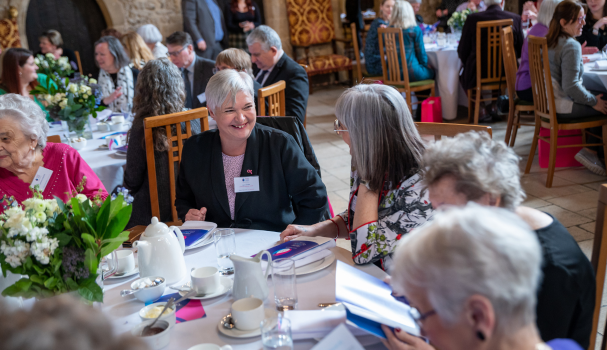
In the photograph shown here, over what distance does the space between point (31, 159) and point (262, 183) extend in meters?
0.98

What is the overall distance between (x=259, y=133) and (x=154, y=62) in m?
0.93

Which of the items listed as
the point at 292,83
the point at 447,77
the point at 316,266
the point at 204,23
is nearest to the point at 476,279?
the point at 316,266

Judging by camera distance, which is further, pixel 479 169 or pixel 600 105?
pixel 600 105

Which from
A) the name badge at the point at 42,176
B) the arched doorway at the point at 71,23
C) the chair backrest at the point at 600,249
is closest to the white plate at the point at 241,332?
the chair backrest at the point at 600,249

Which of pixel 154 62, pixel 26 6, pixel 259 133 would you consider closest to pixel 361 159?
pixel 259 133

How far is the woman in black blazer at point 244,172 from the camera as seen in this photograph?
212 centimetres

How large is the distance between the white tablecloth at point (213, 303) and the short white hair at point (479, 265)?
1.42ft

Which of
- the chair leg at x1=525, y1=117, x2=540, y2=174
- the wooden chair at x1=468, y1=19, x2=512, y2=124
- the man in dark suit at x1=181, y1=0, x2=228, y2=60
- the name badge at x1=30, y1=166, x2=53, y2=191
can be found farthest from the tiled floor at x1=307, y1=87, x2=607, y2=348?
the man in dark suit at x1=181, y1=0, x2=228, y2=60

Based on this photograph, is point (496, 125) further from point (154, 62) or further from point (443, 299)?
point (443, 299)

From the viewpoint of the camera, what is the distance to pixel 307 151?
2.62 metres

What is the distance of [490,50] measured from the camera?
5035 mm

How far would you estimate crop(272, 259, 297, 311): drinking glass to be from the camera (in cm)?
122

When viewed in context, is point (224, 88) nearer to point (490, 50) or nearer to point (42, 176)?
point (42, 176)

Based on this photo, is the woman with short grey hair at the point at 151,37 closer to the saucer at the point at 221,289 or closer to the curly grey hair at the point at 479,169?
the saucer at the point at 221,289
